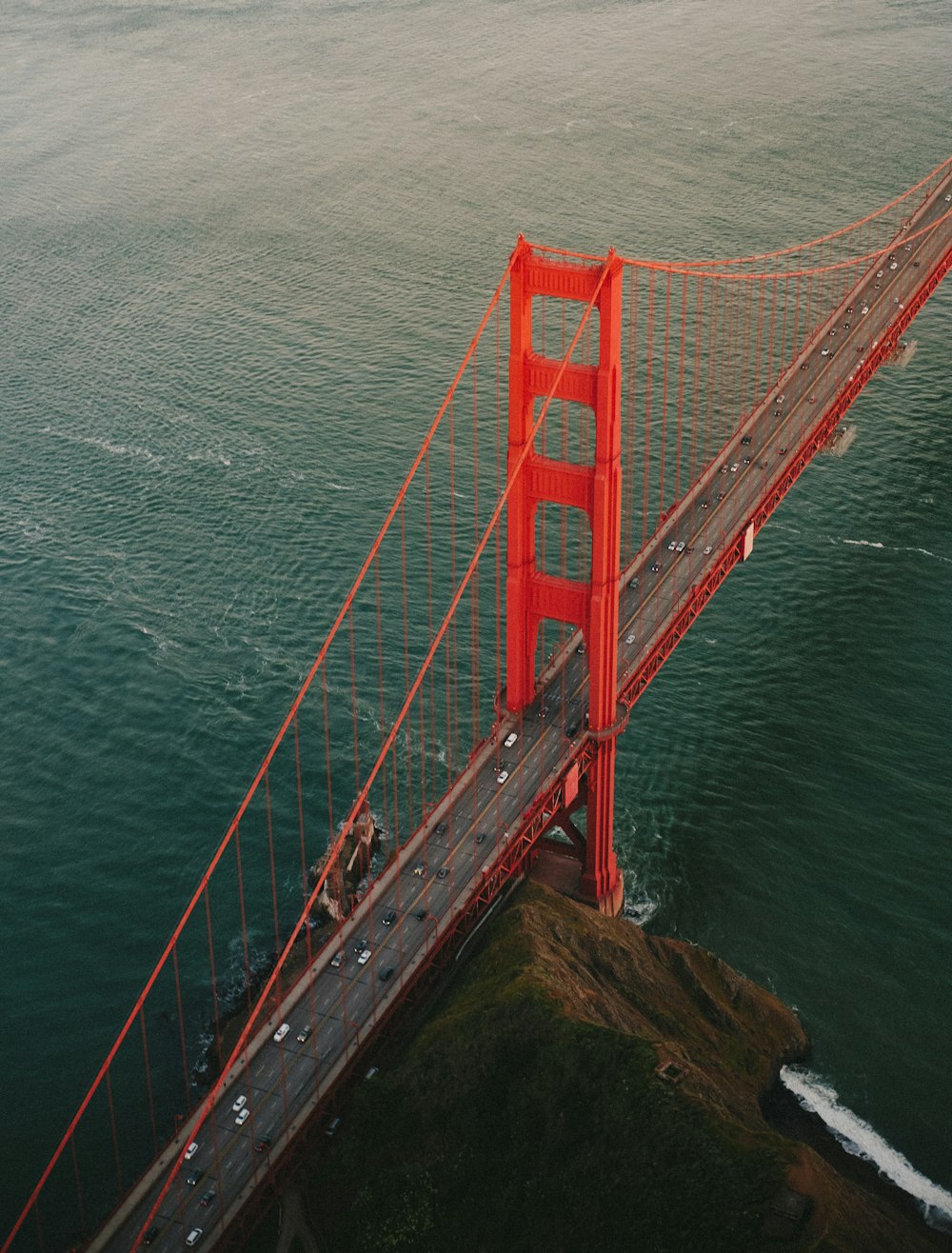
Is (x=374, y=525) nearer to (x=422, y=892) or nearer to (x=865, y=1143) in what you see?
(x=422, y=892)

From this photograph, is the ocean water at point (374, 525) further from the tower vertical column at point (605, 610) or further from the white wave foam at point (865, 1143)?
the tower vertical column at point (605, 610)

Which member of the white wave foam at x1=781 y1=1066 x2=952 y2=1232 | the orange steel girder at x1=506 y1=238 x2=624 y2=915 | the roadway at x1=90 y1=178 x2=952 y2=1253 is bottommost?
the white wave foam at x1=781 y1=1066 x2=952 y2=1232

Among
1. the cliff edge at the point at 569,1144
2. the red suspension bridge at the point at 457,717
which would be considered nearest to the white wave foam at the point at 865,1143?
the cliff edge at the point at 569,1144

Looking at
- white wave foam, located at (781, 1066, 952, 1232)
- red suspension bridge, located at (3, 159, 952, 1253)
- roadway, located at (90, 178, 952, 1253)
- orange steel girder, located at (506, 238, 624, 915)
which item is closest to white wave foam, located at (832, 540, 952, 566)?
red suspension bridge, located at (3, 159, 952, 1253)

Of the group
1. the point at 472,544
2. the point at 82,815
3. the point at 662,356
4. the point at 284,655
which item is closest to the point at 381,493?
the point at 472,544

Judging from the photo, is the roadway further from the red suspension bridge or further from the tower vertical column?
the tower vertical column

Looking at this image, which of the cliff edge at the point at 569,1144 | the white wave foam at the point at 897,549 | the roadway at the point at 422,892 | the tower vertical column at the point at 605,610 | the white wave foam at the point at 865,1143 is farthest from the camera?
the white wave foam at the point at 897,549
